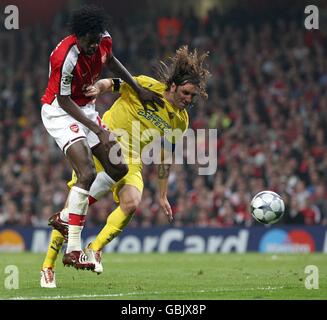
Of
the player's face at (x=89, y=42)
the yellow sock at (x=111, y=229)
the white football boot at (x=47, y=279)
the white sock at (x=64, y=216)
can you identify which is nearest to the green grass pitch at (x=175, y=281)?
the white football boot at (x=47, y=279)

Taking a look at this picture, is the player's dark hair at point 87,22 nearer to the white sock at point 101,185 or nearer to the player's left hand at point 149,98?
the player's left hand at point 149,98

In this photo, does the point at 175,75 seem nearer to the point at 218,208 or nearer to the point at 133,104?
the point at 133,104

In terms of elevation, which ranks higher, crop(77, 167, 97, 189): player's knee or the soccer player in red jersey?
the soccer player in red jersey

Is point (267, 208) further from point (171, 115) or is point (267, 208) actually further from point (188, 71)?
point (188, 71)

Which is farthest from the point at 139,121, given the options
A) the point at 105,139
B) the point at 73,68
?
the point at 73,68

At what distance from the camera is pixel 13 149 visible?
23781mm

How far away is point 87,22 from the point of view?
910 cm

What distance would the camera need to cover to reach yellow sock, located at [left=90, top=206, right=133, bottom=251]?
32.0 ft

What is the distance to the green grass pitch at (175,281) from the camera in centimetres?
860

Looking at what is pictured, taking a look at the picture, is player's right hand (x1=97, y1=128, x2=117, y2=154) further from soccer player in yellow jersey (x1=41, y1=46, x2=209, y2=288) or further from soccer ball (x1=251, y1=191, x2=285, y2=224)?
soccer ball (x1=251, y1=191, x2=285, y2=224)

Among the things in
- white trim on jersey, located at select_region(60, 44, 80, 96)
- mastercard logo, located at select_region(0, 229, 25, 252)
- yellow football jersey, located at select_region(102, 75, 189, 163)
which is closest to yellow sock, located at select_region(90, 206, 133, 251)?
yellow football jersey, located at select_region(102, 75, 189, 163)

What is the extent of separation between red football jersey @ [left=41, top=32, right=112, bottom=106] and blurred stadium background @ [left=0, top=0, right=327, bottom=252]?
33.4 feet
